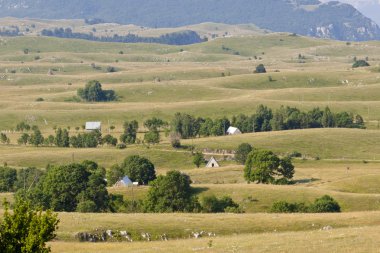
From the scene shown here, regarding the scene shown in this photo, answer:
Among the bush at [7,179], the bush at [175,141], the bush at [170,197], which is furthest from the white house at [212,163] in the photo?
the bush at [170,197]

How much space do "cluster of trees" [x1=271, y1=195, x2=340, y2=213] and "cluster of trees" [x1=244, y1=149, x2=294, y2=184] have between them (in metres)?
23.0

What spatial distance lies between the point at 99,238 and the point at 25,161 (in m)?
82.1

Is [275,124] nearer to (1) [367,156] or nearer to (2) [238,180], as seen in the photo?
(1) [367,156]

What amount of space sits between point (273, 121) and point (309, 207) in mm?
96405

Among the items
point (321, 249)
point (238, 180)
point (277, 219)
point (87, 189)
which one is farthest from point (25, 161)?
point (321, 249)

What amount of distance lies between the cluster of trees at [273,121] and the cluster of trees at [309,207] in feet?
286

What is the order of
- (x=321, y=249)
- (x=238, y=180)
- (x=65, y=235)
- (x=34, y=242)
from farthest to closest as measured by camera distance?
(x=238, y=180) → (x=65, y=235) → (x=321, y=249) → (x=34, y=242)

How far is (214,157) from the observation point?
148 m

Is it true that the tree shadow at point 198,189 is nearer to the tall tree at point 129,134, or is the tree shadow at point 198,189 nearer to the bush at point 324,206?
the bush at point 324,206

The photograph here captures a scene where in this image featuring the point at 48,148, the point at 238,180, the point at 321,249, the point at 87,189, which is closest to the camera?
the point at 321,249

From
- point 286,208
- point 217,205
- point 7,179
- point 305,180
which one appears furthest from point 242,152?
point 286,208

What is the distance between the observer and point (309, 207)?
86812 mm

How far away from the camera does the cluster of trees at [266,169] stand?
111500mm

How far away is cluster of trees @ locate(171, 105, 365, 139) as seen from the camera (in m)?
175
